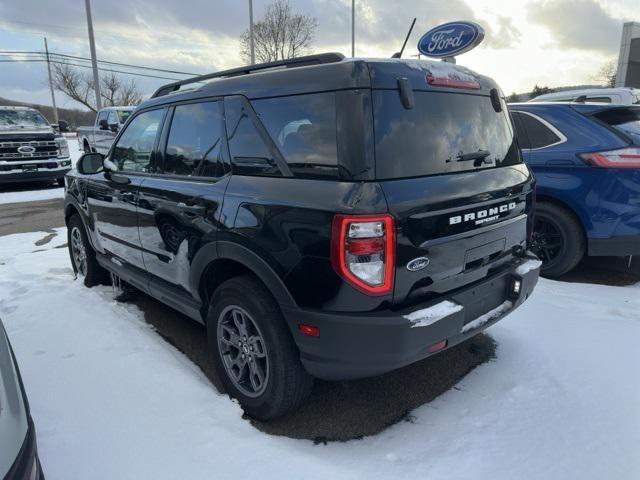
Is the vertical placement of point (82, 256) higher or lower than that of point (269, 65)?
lower

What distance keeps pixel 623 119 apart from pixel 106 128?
1624cm

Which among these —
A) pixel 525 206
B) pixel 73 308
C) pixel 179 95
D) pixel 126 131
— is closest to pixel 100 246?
pixel 73 308

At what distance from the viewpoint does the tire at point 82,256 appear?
4.56m

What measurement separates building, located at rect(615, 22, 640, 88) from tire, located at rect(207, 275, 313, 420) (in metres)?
32.6

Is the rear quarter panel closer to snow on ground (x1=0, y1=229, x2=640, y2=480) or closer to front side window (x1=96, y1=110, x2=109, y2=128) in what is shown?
snow on ground (x1=0, y1=229, x2=640, y2=480)

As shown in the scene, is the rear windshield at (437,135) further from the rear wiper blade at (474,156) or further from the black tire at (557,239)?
the black tire at (557,239)

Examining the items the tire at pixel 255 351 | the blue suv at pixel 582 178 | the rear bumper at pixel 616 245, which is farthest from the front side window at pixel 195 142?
the rear bumper at pixel 616 245

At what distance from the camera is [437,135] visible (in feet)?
7.80

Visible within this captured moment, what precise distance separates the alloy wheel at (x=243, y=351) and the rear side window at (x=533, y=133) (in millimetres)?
3695

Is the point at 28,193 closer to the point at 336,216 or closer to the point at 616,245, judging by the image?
the point at 336,216

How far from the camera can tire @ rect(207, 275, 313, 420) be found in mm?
2379

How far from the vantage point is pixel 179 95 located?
3168 mm

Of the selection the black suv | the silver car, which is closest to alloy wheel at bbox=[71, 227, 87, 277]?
the black suv

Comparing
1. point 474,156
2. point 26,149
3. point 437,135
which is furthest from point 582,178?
point 26,149
